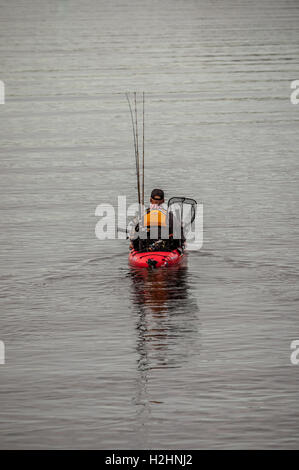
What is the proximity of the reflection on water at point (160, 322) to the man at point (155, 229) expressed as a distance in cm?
65

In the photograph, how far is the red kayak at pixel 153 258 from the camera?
56.7ft

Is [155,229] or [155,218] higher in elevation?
[155,218]

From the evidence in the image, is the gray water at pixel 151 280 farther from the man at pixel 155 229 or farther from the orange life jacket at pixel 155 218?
the orange life jacket at pixel 155 218

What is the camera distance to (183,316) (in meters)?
15.8

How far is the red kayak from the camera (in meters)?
17.3

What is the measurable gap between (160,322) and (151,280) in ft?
7.45

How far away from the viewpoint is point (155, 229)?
17.4 metres

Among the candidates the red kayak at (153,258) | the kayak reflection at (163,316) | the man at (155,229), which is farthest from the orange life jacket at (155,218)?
the kayak reflection at (163,316)

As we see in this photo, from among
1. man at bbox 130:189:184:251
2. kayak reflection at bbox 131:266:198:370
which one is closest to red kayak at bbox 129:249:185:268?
man at bbox 130:189:184:251

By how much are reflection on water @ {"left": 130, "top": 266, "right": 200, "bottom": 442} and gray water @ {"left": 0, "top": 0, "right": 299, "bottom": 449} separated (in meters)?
0.04

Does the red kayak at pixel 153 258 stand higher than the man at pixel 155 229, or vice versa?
the man at pixel 155 229

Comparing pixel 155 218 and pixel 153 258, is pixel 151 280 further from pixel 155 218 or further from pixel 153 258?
pixel 155 218

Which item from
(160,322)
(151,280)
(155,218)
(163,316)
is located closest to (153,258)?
(151,280)

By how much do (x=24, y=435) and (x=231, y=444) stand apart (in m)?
2.79
